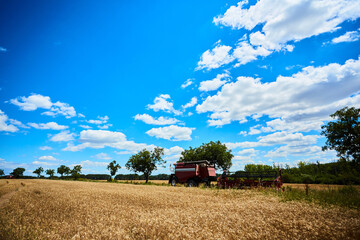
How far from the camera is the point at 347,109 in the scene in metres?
25.2

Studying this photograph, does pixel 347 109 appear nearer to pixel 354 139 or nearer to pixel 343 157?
pixel 354 139

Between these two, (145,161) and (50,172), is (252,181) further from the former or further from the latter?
(50,172)

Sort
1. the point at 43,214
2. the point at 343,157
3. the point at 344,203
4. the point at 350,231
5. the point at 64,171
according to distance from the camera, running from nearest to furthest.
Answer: the point at 350,231
the point at 43,214
the point at 344,203
the point at 343,157
the point at 64,171

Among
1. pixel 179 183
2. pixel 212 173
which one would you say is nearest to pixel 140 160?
pixel 179 183

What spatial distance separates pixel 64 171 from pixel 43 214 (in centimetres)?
6982

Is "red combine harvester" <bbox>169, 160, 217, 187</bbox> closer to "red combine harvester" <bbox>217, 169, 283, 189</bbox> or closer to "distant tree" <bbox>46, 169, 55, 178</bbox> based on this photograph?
"red combine harvester" <bbox>217, 169, 283, 189</bbox>

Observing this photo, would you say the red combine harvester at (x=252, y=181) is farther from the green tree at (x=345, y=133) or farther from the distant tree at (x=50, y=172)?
the distant tree at (x=50, y=172)

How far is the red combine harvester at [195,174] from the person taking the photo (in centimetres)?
2103

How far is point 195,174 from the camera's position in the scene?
21078 mm

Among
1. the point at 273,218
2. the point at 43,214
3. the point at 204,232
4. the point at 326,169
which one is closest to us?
the point at 204,232

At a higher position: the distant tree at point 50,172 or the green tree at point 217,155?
the green tree at point 217,155

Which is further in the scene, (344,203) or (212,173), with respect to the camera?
(212,173)

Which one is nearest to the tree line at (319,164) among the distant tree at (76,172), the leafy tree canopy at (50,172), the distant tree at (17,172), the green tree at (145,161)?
the green tree at (145,161)

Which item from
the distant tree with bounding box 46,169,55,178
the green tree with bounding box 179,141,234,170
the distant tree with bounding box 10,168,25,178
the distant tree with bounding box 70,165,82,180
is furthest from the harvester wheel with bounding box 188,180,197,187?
the distant tree with bounding box 10,168,25,178
